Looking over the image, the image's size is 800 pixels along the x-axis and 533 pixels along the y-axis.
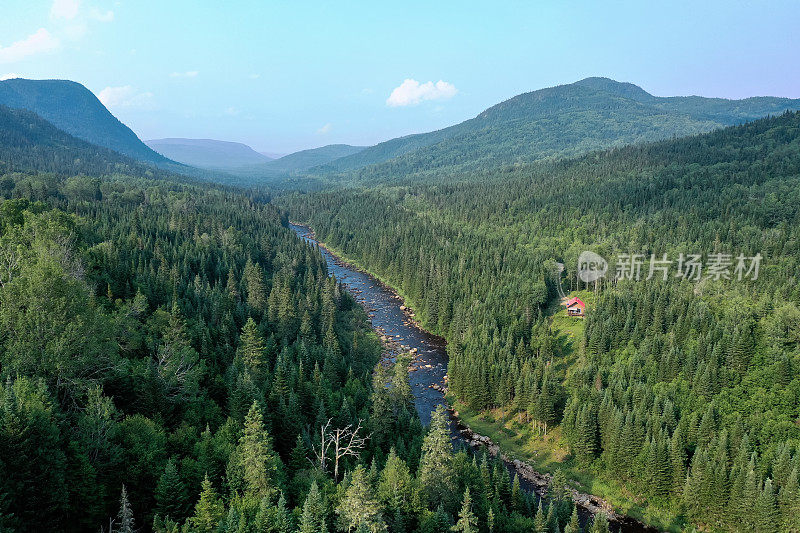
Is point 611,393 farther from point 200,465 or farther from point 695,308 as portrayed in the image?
point 200,465

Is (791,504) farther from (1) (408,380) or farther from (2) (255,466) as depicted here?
(2) (255,466)

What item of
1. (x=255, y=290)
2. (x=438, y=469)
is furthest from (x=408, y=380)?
(x=438, y=469)

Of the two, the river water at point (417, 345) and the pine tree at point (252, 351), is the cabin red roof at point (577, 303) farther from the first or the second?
the pine tree at point (252, 351)

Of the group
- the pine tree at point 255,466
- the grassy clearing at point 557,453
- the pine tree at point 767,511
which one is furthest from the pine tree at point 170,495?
the pine tree at point 767,511

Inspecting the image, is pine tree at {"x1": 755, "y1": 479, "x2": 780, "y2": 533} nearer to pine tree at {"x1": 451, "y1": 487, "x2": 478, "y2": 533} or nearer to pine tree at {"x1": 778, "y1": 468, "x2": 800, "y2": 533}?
pine tree at {"x1": 778, "y1": 468, "x2": 800, "y2": 533}

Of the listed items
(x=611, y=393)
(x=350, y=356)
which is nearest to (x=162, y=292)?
(x=350, y=356)
